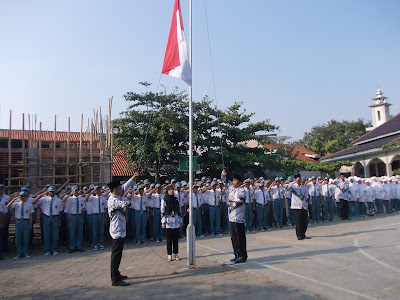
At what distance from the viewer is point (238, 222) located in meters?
7.41

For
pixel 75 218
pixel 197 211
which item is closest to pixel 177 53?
pixel 75 218

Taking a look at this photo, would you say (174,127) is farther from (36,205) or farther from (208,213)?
(36,205)

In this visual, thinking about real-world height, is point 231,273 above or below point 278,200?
below

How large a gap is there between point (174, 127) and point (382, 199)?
1109 centimetres

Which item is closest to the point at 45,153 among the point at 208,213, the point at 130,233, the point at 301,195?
the point at 130,233

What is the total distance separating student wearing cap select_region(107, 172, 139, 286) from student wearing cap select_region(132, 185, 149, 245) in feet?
13.4

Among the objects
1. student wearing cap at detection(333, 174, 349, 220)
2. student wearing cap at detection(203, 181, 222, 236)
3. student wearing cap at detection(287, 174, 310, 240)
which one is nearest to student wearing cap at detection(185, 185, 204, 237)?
student wearing cap at detection(203, 181, 222, 236)

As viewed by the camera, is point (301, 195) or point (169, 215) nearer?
point (169, 215)

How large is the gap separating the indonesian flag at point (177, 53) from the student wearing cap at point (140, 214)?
4563 millimetres

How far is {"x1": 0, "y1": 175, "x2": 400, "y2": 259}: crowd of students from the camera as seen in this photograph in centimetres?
930

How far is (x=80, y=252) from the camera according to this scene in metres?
9.48

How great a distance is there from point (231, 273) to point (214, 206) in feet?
17.8

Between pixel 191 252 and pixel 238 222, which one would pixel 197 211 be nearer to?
pixel 238 222

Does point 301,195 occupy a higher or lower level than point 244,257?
higher
